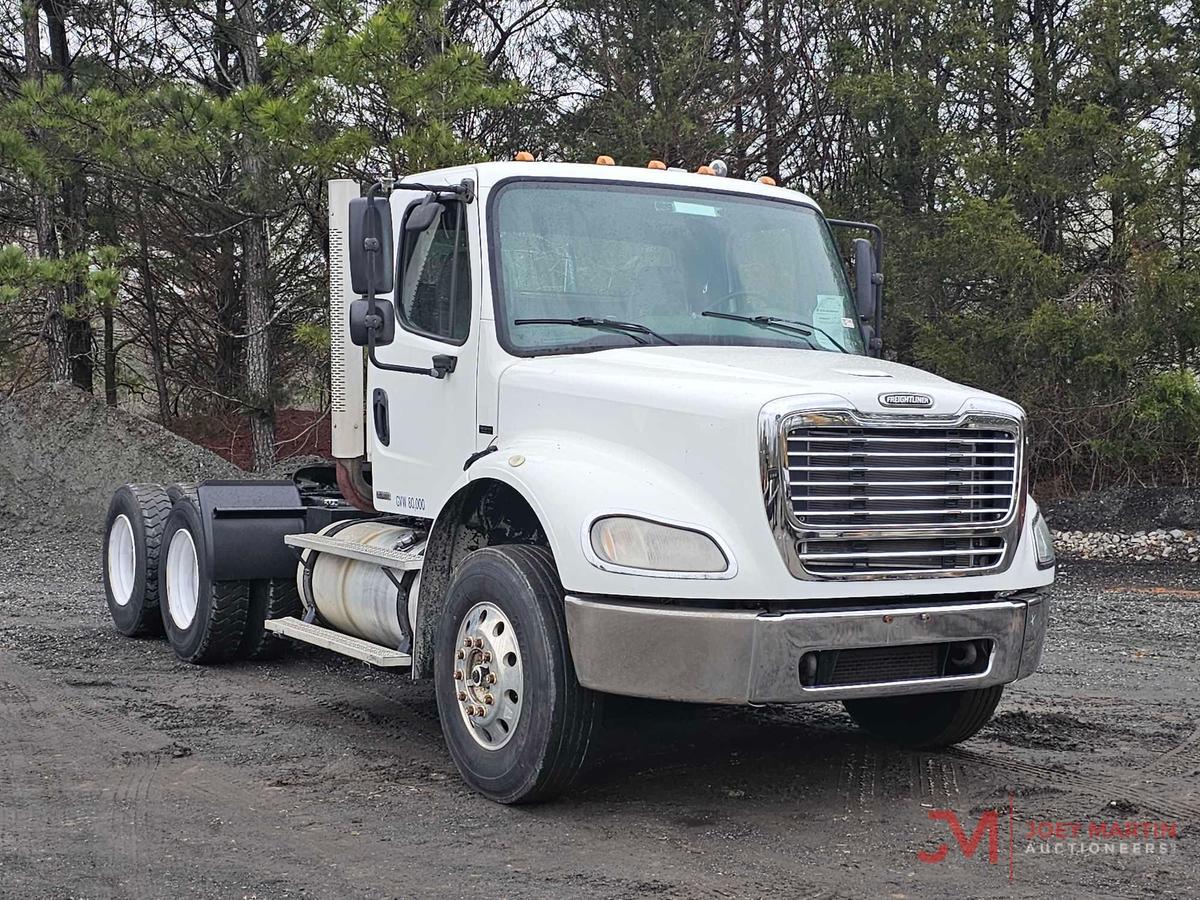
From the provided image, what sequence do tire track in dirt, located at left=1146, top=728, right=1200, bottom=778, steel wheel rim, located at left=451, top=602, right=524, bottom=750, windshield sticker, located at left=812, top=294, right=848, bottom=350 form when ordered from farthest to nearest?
windshield sticker, located at left=812, top=294, right=848, bottom=350
tire track in dirt, located at left=1146, top=728, right=1200, bottom=778
steel wheel rim, located at left=451, top=602, right=524, bottom=750

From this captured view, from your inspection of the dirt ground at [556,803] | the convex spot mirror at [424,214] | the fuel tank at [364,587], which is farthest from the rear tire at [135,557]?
the convex spot mirror at [424,214]

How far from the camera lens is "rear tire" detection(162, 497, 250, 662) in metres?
8.85

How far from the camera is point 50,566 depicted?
14.1 metres

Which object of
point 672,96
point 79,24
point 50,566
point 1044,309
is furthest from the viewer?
point 79,24

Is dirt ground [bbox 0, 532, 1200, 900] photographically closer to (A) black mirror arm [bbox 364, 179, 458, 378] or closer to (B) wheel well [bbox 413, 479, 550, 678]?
(B) wheel well [bbox 413, 479, 550, 678]

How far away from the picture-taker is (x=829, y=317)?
7117 mm

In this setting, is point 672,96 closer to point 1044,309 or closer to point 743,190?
point 1044,309

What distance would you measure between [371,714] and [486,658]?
77.5 inches

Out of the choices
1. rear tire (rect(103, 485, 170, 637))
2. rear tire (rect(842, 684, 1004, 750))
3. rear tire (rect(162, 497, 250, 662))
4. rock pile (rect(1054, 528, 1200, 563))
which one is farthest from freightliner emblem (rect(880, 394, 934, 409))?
rock pile (rect(1054, 528, 1200, 563))

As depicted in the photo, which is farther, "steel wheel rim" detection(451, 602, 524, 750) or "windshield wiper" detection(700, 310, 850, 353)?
"windshield wiper" detection(700, 310, 850, 353)

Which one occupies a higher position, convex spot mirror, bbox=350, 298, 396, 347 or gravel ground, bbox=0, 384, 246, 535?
convex spot mirror, bbox=350, 298, 396, 347

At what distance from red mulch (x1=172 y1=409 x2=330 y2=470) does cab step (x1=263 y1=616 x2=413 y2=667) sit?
1228 cm

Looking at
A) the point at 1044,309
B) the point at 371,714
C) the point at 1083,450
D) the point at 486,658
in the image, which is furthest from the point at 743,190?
the point at 1083,450

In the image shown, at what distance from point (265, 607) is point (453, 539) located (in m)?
2.82
